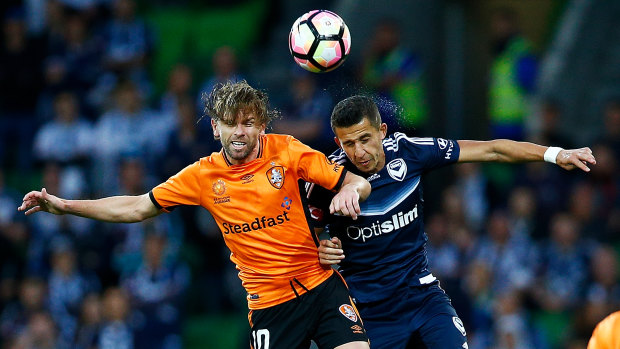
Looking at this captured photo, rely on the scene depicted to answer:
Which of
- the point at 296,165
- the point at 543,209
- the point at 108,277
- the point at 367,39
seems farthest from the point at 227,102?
the point at 367,39

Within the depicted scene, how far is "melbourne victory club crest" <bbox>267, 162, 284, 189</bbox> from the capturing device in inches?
251

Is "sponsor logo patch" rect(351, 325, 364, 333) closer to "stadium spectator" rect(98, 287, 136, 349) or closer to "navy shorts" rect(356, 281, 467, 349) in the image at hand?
"navy shorts" rect(356, 281, 467, 349)

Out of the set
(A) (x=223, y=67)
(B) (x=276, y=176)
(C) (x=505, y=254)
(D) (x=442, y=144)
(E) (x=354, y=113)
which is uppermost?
(A) (x=223, y=67)

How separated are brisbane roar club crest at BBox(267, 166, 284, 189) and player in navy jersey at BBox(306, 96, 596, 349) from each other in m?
0.28

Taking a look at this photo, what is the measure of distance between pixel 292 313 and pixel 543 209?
5.52 metres

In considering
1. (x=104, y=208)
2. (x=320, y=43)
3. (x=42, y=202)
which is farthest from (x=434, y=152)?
(x=42, y=202)

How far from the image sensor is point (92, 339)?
11.9 m

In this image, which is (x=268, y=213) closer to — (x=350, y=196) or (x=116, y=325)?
(x=350, y=196)

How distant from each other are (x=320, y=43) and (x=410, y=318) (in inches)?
74.6

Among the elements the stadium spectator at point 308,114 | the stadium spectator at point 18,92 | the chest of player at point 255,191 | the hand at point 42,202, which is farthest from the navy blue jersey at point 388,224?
the stadium spectator at point 18,92

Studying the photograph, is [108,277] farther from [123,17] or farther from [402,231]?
[402,231]

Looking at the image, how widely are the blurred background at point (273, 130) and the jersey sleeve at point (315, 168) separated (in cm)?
382

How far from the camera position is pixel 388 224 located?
6676 mm

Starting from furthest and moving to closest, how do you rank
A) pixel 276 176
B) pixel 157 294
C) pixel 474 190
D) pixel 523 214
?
pixel 474 190 < pixel 157 294 < pixel 523 214 < pixel 276 176
